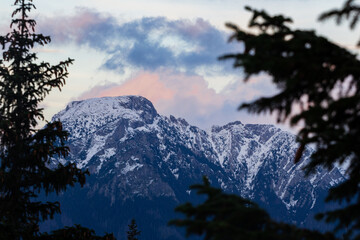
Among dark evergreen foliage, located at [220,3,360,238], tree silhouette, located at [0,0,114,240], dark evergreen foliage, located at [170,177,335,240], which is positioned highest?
tree silhouette, located at [0,0,114,240]

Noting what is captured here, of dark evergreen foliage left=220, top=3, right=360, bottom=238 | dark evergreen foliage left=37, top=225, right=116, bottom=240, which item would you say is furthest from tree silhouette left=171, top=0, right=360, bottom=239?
dark evergreen foliage left=37, top=225, right=116, bottom=240

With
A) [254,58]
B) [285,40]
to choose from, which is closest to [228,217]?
[254,58]

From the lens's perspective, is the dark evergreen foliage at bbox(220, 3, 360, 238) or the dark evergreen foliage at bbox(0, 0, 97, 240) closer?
the dark evergreen foliage at bbox(220, 3, 360, 238)

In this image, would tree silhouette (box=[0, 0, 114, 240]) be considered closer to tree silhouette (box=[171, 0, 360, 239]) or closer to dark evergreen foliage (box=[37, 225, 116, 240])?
dark evergreen foliage (box=[37, 225, 116, 240])

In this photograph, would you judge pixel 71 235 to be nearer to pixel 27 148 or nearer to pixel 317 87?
pixel 27 148

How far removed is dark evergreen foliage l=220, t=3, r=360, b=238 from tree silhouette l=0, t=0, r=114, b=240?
15.2 m

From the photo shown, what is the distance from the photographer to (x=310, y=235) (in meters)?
8.82

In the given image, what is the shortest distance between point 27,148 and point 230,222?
61.3 feet

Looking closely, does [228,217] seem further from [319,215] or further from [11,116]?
[11,116]

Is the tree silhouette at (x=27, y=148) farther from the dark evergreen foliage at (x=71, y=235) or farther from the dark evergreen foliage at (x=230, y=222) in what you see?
the dark evergreen foliage at (x=230, y=222)

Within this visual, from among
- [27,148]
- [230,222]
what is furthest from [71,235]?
[230,222]

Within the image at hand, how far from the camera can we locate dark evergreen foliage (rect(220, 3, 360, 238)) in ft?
27.7

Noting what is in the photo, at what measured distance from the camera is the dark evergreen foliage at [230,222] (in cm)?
828

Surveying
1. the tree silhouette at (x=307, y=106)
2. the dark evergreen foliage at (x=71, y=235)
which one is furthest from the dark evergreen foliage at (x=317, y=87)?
the dark evergreen foliage at (x=71, y=235)
